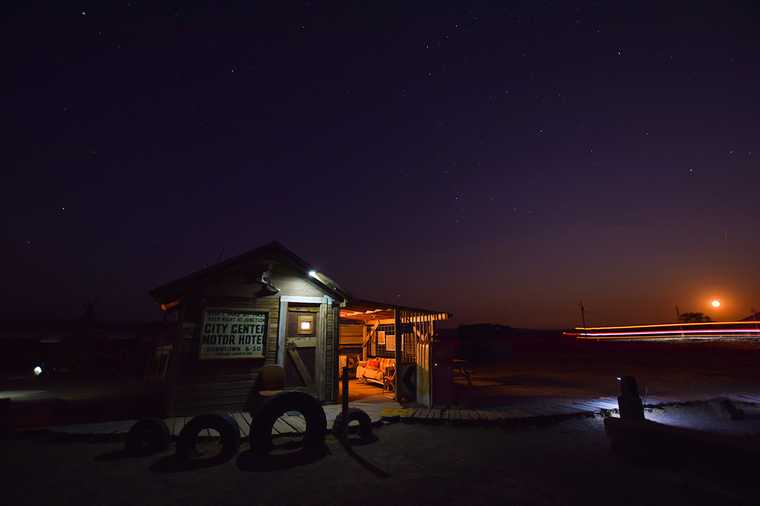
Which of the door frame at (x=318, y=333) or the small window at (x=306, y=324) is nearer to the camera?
the door frame at (x=318, y=333)

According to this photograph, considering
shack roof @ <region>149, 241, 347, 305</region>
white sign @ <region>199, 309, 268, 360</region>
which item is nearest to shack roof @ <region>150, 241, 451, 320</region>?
shack roof @ <region>149, 241, 347, 305</region>

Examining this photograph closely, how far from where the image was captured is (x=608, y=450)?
6988 millimetres

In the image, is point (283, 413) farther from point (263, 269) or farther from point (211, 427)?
point (263, 269)

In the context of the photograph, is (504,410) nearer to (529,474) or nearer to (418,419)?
(418,419)

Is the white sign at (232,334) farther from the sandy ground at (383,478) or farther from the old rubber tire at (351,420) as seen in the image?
the old rubber tire at (351,420)

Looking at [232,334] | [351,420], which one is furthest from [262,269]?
[351,420]

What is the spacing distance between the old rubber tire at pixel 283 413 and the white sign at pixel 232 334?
3.62m

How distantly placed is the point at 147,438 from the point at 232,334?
351cm

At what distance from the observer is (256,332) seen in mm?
10367

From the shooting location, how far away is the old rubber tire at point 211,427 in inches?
248

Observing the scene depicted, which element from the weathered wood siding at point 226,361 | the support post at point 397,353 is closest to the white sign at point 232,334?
the weathered wood siding at point 226,361

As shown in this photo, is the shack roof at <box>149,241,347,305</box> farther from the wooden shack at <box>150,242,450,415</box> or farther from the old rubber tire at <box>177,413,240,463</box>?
the old rubber tire at <box>177,413,240,463</box>

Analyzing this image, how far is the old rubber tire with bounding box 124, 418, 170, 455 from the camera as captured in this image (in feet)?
21.7

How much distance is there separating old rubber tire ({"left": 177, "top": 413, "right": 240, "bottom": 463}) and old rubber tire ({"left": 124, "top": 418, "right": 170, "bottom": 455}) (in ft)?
2.20
